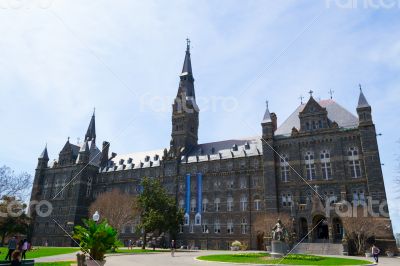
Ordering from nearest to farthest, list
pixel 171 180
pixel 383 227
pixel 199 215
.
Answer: pixel 383 227
pixel 199 215
pixel 171 180

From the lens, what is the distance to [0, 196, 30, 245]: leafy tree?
55216mm

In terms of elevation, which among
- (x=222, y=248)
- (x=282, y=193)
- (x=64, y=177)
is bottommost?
(x=222, y=248)

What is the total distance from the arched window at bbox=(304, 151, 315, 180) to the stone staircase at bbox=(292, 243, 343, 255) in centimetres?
1157


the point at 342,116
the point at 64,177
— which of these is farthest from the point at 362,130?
the point at 64,177

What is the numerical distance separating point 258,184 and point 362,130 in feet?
64.5

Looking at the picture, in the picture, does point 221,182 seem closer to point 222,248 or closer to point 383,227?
point 222,248

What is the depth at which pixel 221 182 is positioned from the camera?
65250 millimetres

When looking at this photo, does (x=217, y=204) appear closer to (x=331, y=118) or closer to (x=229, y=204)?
(x=229, y=204)

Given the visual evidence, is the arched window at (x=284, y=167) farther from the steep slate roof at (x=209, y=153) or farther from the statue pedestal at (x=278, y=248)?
the statue pedestal at (x=278, y=248)

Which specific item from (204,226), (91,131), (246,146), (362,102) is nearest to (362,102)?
(362,102)

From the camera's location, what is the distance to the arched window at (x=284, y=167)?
55.8 meters

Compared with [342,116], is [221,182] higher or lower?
lower

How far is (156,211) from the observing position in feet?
172

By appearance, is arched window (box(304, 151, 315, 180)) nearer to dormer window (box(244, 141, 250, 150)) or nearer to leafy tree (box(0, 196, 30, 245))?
dormer window (box(244, 141, 250, 150))
